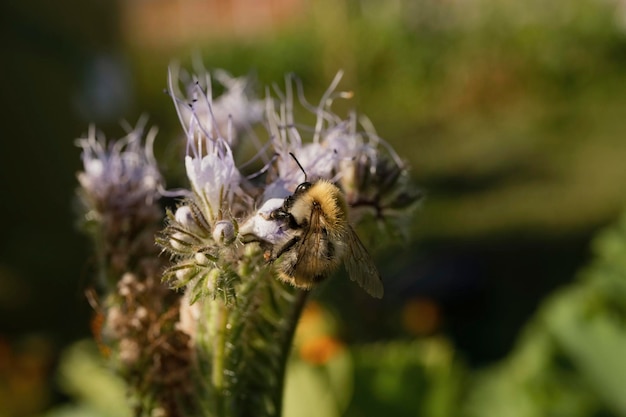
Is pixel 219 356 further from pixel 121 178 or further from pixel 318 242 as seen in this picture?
pixel 121 178

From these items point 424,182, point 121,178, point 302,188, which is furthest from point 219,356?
point 424,182

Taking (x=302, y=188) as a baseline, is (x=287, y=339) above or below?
below

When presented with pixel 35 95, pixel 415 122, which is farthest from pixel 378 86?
pixel 35 95

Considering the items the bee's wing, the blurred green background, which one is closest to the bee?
the bee's wing

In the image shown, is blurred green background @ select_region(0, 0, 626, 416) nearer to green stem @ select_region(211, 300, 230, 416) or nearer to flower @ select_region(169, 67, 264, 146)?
flower @ select_region(169, 67, 264, 146)

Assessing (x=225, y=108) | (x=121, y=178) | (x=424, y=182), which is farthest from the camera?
(x=424, y=182)

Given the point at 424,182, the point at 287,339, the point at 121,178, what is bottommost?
the point at 424,182
